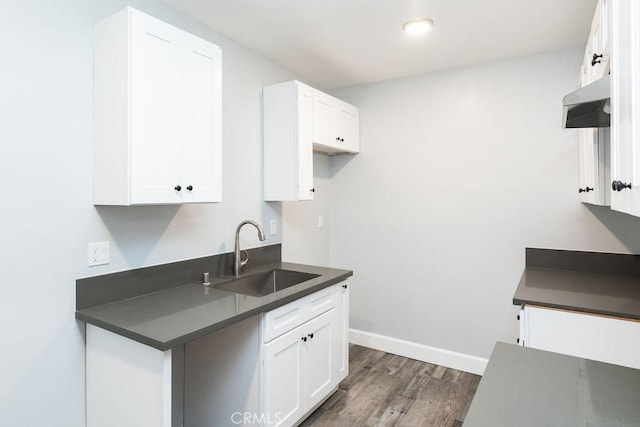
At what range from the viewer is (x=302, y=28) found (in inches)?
90.9

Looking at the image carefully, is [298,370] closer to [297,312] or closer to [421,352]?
[297,312]

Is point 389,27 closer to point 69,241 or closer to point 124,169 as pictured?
point 124,169

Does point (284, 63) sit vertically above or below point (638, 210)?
above

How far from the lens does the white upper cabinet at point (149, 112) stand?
1.59 m

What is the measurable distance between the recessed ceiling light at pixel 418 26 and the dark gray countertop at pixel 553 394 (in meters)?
1.93

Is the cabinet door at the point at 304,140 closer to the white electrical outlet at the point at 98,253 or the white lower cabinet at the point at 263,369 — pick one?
the white lower cabinet at the point at 263,369

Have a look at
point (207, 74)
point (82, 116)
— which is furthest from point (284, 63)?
point (82, 116)

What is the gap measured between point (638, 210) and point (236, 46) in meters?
2.41

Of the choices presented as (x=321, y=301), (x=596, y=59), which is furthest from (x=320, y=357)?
(x=596, y=59)

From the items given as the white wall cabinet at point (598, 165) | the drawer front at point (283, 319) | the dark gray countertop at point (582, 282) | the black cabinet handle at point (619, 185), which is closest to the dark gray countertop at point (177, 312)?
the drawer front at point (283, 319)

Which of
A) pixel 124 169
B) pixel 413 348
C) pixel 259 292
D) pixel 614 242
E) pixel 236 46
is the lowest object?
pixel 413 348

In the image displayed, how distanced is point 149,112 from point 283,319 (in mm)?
1242

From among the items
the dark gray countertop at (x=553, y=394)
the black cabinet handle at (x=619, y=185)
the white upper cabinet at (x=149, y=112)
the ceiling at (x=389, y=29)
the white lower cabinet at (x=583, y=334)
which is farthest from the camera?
the ceiling at (x=389, y=29)

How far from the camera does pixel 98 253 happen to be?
5.74ft
